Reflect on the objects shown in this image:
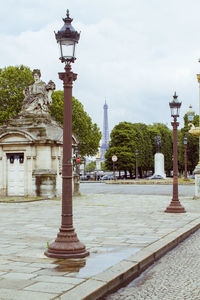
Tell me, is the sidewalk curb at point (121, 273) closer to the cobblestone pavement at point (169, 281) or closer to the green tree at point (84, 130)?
the cobblestone pavement at point (169, 281)

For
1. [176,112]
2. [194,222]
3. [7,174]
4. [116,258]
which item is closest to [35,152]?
[7,174]

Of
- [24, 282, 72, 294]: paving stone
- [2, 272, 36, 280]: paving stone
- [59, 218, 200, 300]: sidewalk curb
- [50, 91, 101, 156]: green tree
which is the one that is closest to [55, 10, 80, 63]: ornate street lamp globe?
[59, 218, 200, 300]: sidewalk curb

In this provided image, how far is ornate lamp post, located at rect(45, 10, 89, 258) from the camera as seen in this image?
725 cm

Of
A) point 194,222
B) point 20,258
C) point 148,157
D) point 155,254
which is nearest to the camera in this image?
point 20,258

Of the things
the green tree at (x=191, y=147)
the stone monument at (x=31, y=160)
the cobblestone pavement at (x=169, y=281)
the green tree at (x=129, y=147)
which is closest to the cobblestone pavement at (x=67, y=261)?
the cobblestone pavement at (x=169, y=281)

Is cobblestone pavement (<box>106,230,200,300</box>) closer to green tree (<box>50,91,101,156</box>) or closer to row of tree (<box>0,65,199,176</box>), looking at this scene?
row of tree (<box>0,65,199,176</box>)

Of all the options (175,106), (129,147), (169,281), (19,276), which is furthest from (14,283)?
(129,147)

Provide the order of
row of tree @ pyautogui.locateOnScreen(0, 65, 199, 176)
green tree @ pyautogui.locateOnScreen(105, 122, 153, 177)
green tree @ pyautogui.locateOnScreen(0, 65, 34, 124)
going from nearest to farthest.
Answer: green tree @ pyautogui.locateOnScreen(0, 65, 34, 124), row of tree @ pyautogui.locateOnScreen(0, 65, 199, 176), green tree @ pyautogui.locateOnScreen(105, 122, 153, 177)

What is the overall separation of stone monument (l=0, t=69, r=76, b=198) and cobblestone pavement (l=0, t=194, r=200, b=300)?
22.8ft

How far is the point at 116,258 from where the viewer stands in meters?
7.12

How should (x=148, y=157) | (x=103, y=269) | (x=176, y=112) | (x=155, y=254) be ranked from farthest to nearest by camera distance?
(x=148, y=157) → (x=176, y=112) → (x=155, y=254) → (x=103, y=269)

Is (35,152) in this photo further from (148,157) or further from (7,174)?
(148,157)

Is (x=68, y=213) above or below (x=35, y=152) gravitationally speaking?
below

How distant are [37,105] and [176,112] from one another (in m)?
10.1
